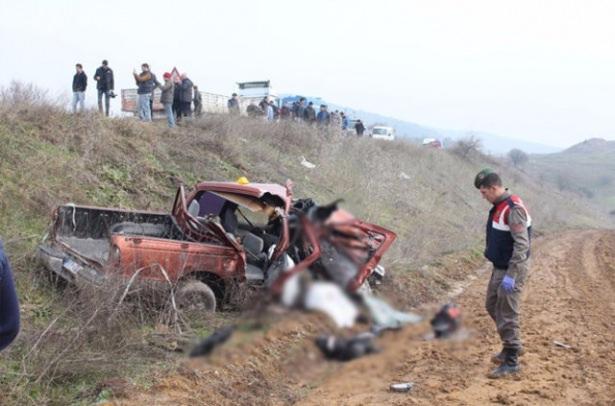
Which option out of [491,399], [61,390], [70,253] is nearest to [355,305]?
[61,390]

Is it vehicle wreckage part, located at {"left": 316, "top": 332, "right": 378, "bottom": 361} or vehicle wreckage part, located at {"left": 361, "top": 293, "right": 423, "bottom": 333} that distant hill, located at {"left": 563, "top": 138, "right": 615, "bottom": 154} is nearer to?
vehicle wreckage part, located at {"left": 361, "top": 293, "right": 423, "bottom": 333}

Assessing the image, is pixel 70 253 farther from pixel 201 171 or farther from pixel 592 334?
pixel 201 171

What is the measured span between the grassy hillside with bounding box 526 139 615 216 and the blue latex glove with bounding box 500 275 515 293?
67.9 m

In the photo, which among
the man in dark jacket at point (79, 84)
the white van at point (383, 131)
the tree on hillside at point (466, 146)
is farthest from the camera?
the tree on hillside at point (466, 146)

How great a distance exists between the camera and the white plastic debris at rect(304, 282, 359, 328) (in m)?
1.19

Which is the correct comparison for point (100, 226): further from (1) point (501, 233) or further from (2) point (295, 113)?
(2) point (295, 113)

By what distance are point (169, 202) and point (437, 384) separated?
7716 millimetres

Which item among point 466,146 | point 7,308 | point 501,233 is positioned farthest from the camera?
point 466,146

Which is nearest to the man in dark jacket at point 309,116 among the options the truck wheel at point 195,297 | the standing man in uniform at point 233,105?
the standing man in uniform at point 233,105

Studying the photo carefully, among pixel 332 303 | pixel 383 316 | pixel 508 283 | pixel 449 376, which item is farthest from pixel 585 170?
pixel 332 303

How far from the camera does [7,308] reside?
292 centimetres

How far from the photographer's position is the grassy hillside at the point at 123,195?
532cm

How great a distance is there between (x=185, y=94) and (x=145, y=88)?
1528 mm

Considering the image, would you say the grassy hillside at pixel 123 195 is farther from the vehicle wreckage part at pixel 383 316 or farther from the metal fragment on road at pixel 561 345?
the metal fragment on road at pixel 561 345
